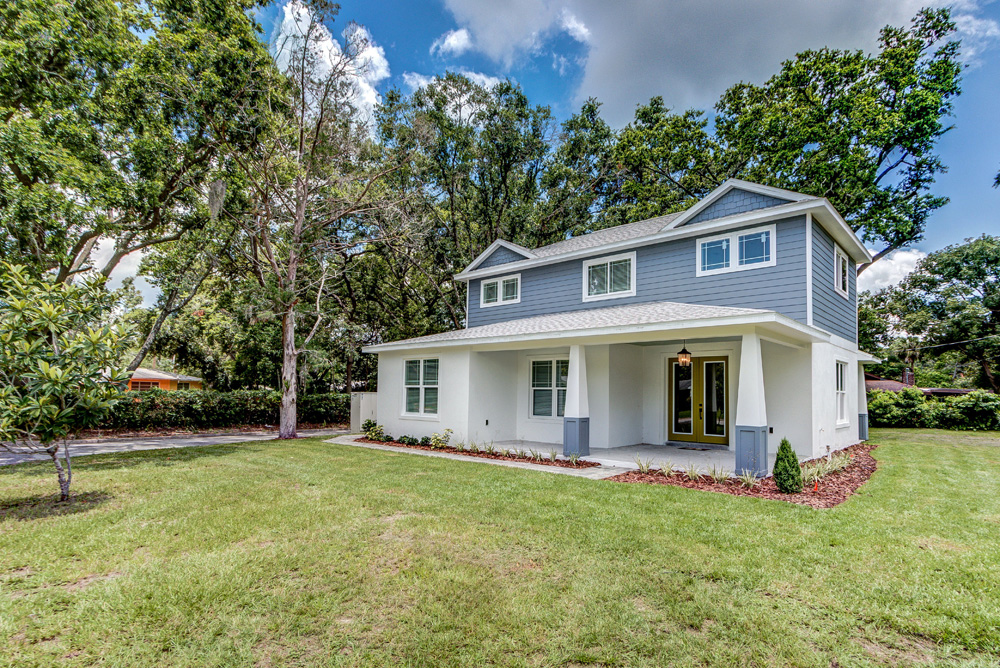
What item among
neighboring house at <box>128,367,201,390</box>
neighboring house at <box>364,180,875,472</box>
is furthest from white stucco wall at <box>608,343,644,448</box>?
neighboring house at <box>128,367,201,390</box>

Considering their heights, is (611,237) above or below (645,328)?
above

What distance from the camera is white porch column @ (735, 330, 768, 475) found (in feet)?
25.0

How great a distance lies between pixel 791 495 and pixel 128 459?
12.1 metres

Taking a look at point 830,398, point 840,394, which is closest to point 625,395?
point 830,398

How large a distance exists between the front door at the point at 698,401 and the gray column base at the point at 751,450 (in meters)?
3.28

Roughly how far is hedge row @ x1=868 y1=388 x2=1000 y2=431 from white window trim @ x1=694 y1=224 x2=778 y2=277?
1316 cm

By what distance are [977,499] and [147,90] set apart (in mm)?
17995

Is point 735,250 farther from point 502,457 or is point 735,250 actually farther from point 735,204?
point 502,457

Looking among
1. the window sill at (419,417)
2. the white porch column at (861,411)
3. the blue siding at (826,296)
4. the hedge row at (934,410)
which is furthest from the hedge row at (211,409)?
the hedge row at (934,410)

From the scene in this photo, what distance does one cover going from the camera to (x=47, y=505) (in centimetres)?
604

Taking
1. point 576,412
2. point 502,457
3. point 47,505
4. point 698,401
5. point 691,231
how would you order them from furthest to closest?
point 698,401, point 691,231, point 502,457, point 576,412, point 47,505

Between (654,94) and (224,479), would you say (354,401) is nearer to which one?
(224,479)

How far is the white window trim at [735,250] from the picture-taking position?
10003mm

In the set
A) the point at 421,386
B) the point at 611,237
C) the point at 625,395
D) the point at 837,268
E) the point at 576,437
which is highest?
the point at 611,237
